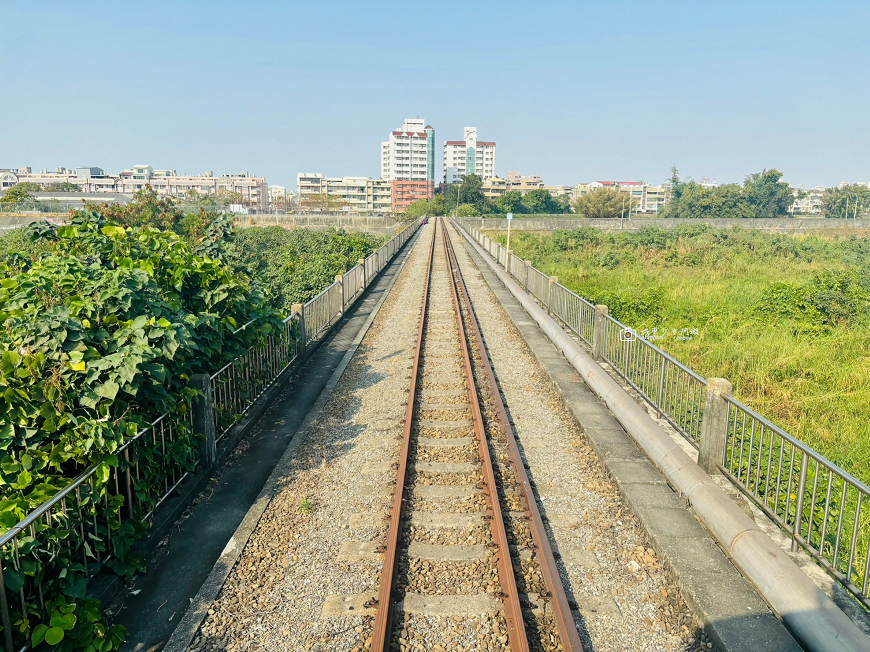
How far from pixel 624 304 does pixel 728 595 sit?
1255 centimetres

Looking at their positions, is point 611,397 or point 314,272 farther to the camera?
point 314,272

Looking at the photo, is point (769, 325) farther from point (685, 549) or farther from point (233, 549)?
point (233, 549)

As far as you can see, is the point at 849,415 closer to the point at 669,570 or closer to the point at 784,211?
the point at 669,570

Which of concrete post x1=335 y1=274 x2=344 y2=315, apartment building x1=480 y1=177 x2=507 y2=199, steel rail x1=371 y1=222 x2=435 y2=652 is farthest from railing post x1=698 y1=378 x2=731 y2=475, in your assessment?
apartment building x1=480 y1=177 x2=507 y2=199

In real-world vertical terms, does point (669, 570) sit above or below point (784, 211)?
below

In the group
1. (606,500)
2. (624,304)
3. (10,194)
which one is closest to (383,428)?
(606,500)

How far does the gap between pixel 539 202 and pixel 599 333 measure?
137 m

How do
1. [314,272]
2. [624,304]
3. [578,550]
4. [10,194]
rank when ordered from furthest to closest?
[10,194], [314,272], [624,304], [578,550]

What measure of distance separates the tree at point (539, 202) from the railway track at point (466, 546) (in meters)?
136

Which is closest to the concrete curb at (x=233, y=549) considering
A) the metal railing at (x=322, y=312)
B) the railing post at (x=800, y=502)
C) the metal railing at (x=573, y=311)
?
the metal railing at (x=322, y=312)

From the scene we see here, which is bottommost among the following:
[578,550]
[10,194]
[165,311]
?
[578,550]

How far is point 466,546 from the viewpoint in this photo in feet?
17.7

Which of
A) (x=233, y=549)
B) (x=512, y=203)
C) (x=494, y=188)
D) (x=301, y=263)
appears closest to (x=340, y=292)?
(x=233, y=549)

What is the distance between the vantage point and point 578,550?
545 cm
